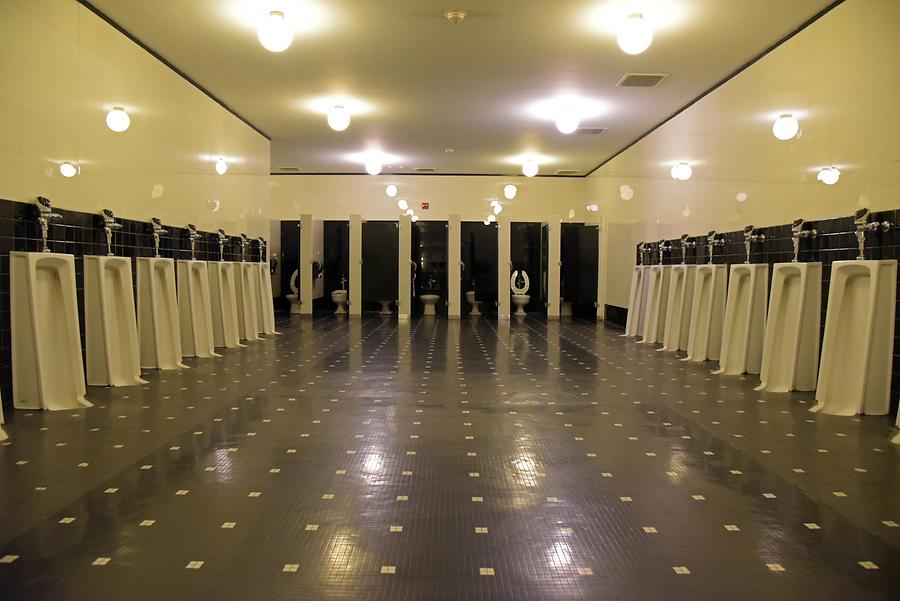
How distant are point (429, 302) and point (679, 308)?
8330 mm

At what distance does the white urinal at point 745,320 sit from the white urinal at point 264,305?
644cm

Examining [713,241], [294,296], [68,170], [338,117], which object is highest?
[338,117]

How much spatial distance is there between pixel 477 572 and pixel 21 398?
4.06 m

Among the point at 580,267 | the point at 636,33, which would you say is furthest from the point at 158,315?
the point at 580,267

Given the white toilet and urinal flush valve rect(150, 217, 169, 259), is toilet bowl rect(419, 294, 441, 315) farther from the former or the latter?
urinal flush valve rect(150, 217, 169, 259)

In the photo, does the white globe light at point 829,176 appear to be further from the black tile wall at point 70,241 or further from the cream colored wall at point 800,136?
the black tile wall at point 70,241

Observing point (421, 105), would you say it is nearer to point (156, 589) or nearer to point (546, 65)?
point (546, 65)

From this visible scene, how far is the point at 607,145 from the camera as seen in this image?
501 inches

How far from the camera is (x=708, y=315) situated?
7738mm

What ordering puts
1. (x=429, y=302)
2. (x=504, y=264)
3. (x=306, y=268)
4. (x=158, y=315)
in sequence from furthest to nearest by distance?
1. (x=429, y=302)
2. (x=504, y=264)
3. (x=306, y=268)
4. (x=158, y=315)

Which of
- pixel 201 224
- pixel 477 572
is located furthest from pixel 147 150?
pixel 477 572

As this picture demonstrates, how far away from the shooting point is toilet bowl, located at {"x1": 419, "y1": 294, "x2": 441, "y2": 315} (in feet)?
53.2

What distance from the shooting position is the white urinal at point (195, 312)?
24.8ft

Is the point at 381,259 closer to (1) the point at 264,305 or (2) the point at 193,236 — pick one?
(1) the point at 264,305
